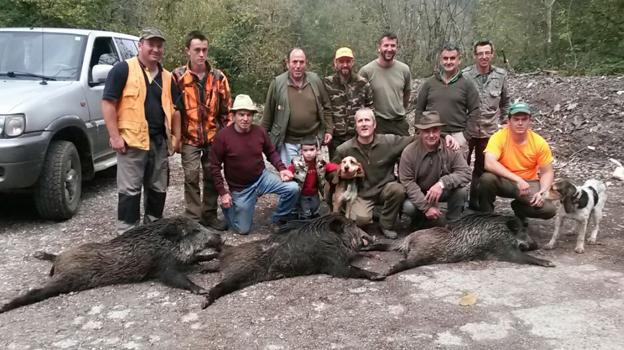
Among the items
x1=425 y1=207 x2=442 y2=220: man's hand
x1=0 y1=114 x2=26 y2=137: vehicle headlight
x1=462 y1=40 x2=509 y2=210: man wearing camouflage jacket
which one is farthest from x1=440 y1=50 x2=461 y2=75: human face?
x1=0 y1=114 x2=26 y2=137: vehicle headlight

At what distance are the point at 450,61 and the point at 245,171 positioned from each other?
2.61m

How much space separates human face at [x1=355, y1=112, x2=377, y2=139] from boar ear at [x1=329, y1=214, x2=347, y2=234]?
42.5 inches

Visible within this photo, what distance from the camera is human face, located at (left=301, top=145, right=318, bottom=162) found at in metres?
5.92

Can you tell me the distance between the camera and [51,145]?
229 inches

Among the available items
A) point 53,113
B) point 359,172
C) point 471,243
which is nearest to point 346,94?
point 359,172

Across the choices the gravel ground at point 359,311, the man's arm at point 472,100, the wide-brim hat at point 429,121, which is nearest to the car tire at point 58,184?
the gravel ground at point 359,311

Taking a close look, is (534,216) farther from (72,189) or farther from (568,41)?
(568,41)

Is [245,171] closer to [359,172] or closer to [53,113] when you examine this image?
[359,172]

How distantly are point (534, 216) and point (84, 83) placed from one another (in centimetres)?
547

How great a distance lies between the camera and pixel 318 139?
6.24 m

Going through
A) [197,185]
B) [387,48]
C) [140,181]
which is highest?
[387,48]

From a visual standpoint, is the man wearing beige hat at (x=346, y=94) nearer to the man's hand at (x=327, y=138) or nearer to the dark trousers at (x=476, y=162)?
the man's hand at (x=327, y=138)

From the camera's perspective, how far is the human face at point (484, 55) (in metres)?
6.11

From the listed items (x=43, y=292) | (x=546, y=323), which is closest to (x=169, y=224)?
(x=43, y=292)
